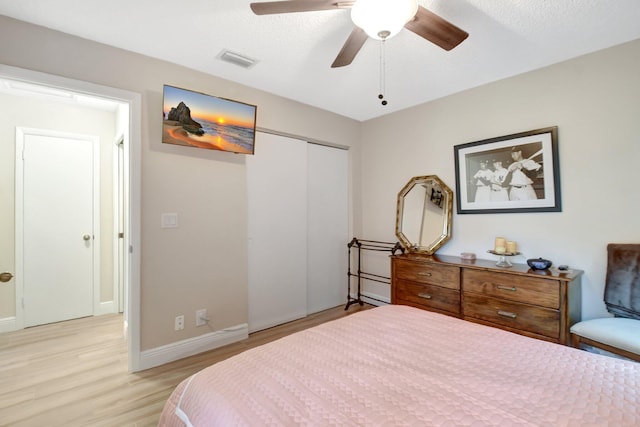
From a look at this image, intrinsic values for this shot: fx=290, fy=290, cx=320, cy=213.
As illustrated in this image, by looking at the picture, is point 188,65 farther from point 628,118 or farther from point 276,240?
point 628,118

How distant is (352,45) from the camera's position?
1.68 meters

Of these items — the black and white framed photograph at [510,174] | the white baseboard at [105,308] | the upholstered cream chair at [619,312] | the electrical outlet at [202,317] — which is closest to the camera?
the upholstered cream chair at [619,312]

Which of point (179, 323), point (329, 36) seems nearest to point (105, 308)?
point (179, 323)

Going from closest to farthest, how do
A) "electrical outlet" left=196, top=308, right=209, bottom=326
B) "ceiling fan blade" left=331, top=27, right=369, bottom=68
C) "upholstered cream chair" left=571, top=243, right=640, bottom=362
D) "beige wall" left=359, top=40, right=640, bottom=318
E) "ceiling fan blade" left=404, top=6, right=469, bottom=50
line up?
"ceiling fan blade" left=404, top=6, right=469, bottom=50 → "ceiling fan blade" left=331, top=27, right=369, bottom=68 → "upholstered cream chair" left=571, top=243, right=640, bottom=362 → "beige wall" left=359, top=40, right=640, bottom=318 → "electrical outlet" left=196, top=308, right=209, bottom=326

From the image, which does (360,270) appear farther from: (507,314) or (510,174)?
(510,174)

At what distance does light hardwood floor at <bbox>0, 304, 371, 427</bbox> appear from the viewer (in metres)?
1.74

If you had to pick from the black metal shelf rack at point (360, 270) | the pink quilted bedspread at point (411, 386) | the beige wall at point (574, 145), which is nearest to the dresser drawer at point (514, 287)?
the beige wall at point (574, 145)

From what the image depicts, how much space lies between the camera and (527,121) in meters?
2.54

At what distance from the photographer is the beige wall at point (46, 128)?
2.94m

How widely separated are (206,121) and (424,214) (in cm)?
238

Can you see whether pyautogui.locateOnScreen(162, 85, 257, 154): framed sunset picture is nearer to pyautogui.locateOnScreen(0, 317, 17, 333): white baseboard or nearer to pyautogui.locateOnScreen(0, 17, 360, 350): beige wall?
pyautogui.locateOnScreen(0, 17, 360, 350): beige wall

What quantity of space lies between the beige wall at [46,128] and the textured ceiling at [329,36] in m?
1.73

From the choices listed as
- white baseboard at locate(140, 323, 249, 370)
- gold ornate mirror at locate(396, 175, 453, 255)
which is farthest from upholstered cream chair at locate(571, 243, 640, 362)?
white baseboard at locate(140, 323, 249, 370)

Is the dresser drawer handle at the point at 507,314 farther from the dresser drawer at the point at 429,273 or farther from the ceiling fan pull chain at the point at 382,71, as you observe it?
the ceiling fan pull chain at the point at 382,71
